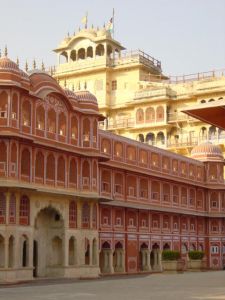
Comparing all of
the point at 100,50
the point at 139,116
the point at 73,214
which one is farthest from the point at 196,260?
the point at 100,50

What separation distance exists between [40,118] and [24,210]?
5689 millimetres

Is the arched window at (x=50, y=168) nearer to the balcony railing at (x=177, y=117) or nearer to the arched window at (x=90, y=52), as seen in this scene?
the balcony railing at (x=177, y=117)

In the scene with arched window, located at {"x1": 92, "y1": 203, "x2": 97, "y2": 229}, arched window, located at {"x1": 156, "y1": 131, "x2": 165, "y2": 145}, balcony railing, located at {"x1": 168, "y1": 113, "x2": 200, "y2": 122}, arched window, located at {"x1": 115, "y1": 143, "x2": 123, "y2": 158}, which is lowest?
arched window, located at {"x1": 92, "y1": 203, "x2": 97, "y2": 229}

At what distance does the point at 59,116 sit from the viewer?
40.5 metres

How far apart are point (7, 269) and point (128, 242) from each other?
57.6 feet

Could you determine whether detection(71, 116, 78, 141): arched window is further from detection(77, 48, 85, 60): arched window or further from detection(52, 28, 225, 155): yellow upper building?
detection(77, 48, 85, 60): arched window

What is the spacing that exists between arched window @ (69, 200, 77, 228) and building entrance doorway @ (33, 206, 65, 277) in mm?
721

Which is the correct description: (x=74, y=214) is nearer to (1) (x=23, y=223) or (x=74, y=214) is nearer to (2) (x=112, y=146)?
(1) (x=23, y=223)

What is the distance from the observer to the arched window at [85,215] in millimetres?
41903

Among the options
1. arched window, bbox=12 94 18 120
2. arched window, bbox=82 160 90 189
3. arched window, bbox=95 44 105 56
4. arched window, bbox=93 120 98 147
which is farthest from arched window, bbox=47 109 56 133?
arched window, bbox=95 44 105 56

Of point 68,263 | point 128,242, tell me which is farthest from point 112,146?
point 68,263

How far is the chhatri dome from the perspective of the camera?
209 ft

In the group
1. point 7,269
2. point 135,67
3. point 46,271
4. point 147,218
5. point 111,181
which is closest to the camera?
point 7,269

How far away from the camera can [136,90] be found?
235ft
